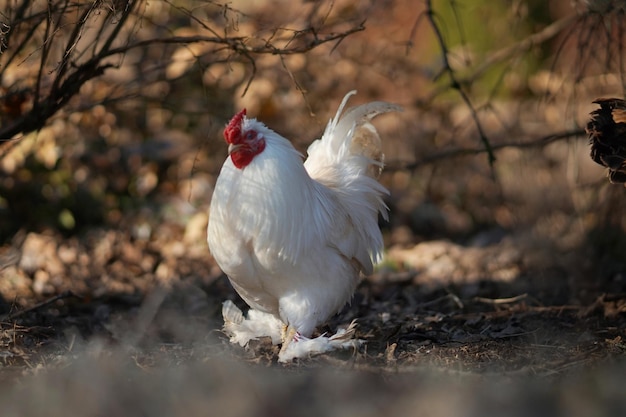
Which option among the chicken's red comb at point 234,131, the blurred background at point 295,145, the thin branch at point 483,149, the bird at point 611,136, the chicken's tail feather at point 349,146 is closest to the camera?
the chicken's red comb at point 234,131

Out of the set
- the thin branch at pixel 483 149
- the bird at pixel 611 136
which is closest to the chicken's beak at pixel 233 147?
the bird at pixel 611 136

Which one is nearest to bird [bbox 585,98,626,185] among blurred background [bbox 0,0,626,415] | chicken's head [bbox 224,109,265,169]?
blurred background [bbox 0,0,626,415]

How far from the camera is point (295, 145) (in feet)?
27.7

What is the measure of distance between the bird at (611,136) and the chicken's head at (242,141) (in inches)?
83.3

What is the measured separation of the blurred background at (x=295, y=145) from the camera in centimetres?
582

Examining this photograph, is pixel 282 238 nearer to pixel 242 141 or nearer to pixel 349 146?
pixel 242 141

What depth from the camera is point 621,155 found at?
4.90 m

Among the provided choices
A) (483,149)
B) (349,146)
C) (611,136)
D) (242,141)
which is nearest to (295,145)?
→ (483,149)

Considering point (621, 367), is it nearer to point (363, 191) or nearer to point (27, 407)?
point (363, 191)

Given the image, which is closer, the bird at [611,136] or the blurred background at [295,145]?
the bird at [611,136]

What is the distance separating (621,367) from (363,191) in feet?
7.28

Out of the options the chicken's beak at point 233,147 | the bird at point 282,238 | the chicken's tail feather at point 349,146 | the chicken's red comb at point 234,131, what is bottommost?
the bird at point 282,238

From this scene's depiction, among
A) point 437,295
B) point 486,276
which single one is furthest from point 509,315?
point 486,276

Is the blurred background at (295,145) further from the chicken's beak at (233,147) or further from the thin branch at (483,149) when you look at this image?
the chicken's beak at (233,147)
